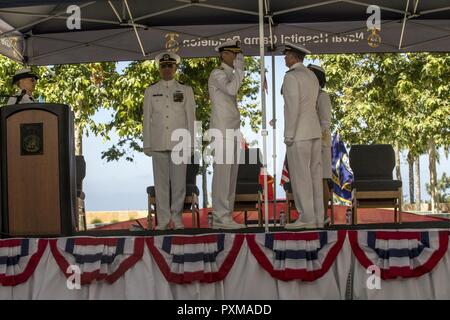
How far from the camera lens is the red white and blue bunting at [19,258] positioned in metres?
5.93

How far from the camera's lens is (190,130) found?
7.94m

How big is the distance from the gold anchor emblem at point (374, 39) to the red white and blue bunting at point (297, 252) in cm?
555

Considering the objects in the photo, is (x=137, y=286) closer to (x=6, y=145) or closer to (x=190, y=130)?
(x=6, y=145)

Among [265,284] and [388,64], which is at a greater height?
[388,64]

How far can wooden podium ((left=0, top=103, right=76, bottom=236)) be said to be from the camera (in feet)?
20.5

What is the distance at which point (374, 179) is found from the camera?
32.2 ft

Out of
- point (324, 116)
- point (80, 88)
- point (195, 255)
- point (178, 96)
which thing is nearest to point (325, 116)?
point (324, 116)

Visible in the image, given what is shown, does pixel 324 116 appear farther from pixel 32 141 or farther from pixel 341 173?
pixel 341 173

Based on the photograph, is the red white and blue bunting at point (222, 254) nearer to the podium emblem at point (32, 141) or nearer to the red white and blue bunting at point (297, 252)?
the red white and blue bunting at point (297, 252)

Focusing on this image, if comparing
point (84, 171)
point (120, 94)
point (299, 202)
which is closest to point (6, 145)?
point (299, 202)

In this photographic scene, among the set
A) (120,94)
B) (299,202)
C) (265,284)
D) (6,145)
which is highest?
(120,94)

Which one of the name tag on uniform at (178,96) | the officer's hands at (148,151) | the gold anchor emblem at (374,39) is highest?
the gold anchor emblem at (374,39)

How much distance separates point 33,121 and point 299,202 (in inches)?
101

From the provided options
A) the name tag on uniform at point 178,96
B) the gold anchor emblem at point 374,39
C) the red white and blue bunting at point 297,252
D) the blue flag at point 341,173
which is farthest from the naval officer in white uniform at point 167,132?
the blue flag at point 341,173
